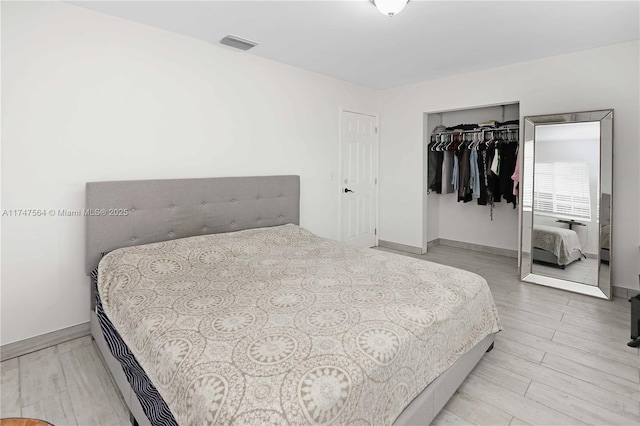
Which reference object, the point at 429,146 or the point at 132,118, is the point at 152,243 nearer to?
the point at 132,118

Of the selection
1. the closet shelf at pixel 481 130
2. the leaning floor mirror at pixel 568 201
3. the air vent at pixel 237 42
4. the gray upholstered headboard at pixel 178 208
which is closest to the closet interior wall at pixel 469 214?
the closet shelf at pixel 481 130

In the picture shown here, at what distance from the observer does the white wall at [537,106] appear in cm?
316

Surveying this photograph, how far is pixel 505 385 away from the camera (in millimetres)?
1938

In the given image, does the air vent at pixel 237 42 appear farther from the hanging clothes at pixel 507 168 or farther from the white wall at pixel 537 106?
the hanging clothes at pixel 507 168

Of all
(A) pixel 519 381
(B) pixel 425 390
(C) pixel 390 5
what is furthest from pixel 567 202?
(B) pixel 425 390

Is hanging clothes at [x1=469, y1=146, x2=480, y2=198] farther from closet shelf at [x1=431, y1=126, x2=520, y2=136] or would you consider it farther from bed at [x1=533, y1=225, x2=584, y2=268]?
bed at [x1=533, y1=225, x2=584, y2=268]

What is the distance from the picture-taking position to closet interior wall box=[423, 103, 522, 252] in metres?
4.59

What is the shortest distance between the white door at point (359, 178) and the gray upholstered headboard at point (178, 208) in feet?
3.64

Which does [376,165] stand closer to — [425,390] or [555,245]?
[555,245]

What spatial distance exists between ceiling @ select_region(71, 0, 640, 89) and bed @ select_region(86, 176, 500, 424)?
1248mm

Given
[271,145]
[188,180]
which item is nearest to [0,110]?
[188,180]

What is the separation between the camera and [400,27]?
274cm

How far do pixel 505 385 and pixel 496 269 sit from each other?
7.92 feet

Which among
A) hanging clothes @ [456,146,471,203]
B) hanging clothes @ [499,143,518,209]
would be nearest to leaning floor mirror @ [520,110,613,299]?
hanging clothes @ [499,143,518,209]
